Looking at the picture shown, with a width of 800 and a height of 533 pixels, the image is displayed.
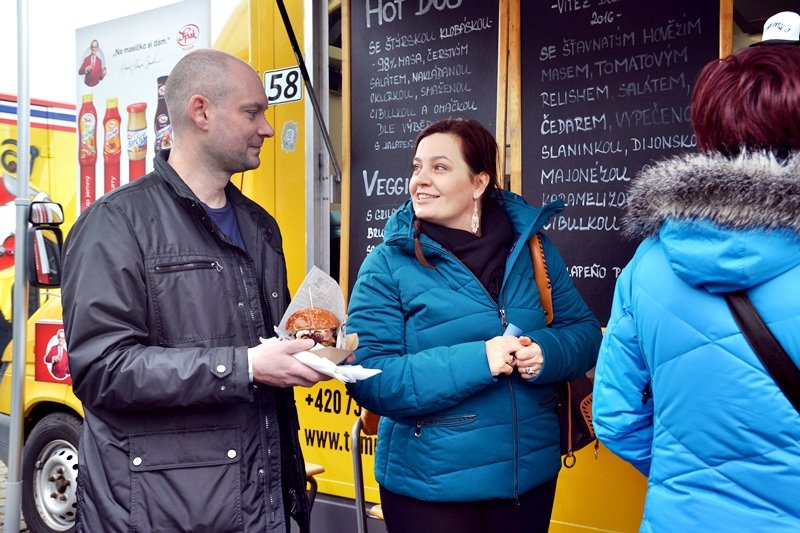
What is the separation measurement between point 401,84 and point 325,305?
223cm

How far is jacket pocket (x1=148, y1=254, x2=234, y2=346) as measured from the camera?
214cm

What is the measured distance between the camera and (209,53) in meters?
2.41

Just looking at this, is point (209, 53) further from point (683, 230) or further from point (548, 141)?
point (548, 141)

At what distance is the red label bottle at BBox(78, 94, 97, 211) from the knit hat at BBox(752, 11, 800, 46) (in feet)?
15.6

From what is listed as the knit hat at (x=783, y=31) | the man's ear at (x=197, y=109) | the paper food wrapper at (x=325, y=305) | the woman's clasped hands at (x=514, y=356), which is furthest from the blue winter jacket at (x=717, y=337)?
the man's ear at (x=197, y=109)

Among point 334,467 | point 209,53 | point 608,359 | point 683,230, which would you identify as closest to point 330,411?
point 334,467

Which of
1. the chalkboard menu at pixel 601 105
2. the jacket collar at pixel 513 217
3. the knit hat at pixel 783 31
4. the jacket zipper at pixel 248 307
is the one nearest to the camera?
the knit hat at pixel 783 31

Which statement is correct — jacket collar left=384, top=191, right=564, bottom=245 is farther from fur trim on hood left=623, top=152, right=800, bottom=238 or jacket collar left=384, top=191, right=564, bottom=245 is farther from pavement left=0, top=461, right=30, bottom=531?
pavement left=0, top=461, right=30, bottom=531

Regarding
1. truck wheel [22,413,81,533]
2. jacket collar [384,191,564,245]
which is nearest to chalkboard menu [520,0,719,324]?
jacket collar [384,191,564,245]

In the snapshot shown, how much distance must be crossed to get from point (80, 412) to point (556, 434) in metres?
3.41

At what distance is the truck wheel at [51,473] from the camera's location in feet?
16.3

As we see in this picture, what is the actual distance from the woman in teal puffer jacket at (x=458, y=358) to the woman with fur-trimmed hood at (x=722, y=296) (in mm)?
818

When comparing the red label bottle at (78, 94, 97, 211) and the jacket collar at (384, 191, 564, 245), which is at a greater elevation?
the red label bottle at (78, 94, 97, 211)

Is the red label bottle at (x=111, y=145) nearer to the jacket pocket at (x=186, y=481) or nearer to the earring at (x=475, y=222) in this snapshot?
the earring at (x=475, y=222)
